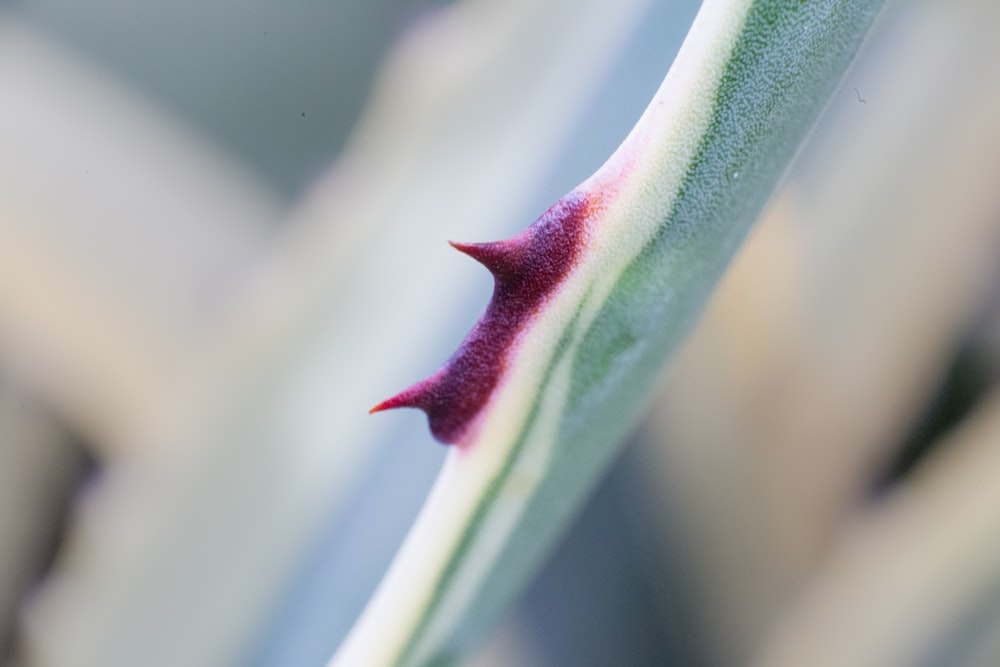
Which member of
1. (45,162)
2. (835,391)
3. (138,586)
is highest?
(835,391)

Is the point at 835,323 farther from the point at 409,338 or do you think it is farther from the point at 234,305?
the point at 234,305

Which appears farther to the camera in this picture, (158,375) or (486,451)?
(158,375)

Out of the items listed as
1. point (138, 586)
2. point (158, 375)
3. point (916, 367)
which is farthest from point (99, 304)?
point (916, 367)

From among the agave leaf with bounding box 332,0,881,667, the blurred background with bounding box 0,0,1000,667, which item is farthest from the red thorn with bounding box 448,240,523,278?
the blurred background with bounding box 0,0,1000,667

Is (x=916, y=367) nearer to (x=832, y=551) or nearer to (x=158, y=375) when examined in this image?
(x=832, y=551)

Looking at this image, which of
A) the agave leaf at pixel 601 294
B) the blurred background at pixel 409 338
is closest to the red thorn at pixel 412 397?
the agave leaf at pixel 601 294

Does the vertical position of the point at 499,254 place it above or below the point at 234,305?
above

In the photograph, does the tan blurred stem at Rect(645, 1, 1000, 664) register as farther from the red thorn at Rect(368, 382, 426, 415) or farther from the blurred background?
the red thorn at Rect(368, 382, 426, 415)

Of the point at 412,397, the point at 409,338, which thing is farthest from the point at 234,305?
the point at 412,397

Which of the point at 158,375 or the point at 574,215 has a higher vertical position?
the point at 574,215
